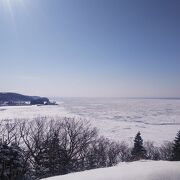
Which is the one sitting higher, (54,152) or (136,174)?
(136,174)

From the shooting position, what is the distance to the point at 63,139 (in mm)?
27531

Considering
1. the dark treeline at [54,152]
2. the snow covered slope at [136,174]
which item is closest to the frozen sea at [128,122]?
the dark treeline at [54,152]

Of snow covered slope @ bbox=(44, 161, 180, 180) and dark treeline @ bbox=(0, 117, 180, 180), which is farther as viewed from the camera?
dark treeline @ bbox=(0, 117, 180, 180)

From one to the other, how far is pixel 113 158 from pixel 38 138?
469 inches

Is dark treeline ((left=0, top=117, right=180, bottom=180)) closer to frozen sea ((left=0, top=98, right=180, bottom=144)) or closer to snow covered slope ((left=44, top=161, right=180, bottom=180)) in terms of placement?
snow covered slope ((left=44, top=161, right=180, bottom=180))

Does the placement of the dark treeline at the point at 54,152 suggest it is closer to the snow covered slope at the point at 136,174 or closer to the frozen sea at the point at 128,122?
the snow covered slope at the point at 136,174

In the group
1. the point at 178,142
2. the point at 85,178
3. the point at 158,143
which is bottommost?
the point at 158,143

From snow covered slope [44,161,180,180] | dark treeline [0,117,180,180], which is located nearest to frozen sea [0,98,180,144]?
dark treeline [0,117,180,180]

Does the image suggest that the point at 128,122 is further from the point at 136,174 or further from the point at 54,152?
the point at 136,174

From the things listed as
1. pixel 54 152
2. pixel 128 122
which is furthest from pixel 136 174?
pixel 128 122

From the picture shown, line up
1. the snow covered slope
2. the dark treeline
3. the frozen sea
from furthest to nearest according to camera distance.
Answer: the frozen sea → the dark treeline → the snow covered slope

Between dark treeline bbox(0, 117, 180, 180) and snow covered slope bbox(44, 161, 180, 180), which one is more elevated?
snow covered slope bbox(44, 161, 180, 180)

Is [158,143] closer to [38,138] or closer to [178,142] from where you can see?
[178,142]

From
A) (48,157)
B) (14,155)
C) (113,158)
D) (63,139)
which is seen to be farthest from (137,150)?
(14,155)
